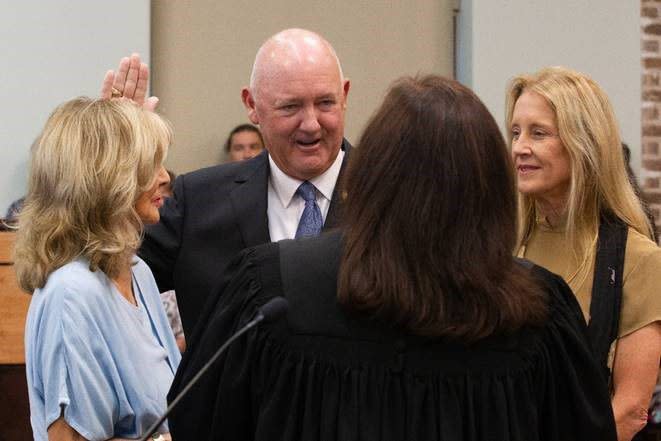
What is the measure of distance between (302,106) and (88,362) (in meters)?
0.86

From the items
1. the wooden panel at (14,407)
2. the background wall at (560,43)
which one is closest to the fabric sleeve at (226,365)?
the wooden panel at (14,407)

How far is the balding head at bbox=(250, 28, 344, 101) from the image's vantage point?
278cm

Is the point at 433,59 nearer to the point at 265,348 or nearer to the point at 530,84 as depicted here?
the point at 530,84

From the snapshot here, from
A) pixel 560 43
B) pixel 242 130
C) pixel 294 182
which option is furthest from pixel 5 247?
pixel 560 43

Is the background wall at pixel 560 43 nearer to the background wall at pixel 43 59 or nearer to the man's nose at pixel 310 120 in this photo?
the background wall at pixel 43 59

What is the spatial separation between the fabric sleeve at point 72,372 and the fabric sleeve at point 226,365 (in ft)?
1.09

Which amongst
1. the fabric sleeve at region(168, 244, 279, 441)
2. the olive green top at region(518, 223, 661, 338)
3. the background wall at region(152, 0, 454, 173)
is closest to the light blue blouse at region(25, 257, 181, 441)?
the fabric sleeve at region(168, 244, 279, 441)

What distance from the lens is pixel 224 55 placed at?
17.9 feet

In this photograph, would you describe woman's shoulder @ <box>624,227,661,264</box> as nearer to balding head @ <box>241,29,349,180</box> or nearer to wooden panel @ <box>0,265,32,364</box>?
balding head @ <box>241,29,349,180</box>

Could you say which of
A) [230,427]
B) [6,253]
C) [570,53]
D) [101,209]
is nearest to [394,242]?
[230,427]

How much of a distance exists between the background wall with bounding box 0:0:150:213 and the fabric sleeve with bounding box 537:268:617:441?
3717 millimetres

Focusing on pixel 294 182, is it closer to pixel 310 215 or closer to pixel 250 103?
pixel 310 215

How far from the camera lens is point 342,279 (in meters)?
1.76

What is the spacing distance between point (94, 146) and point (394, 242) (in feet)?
2.58
